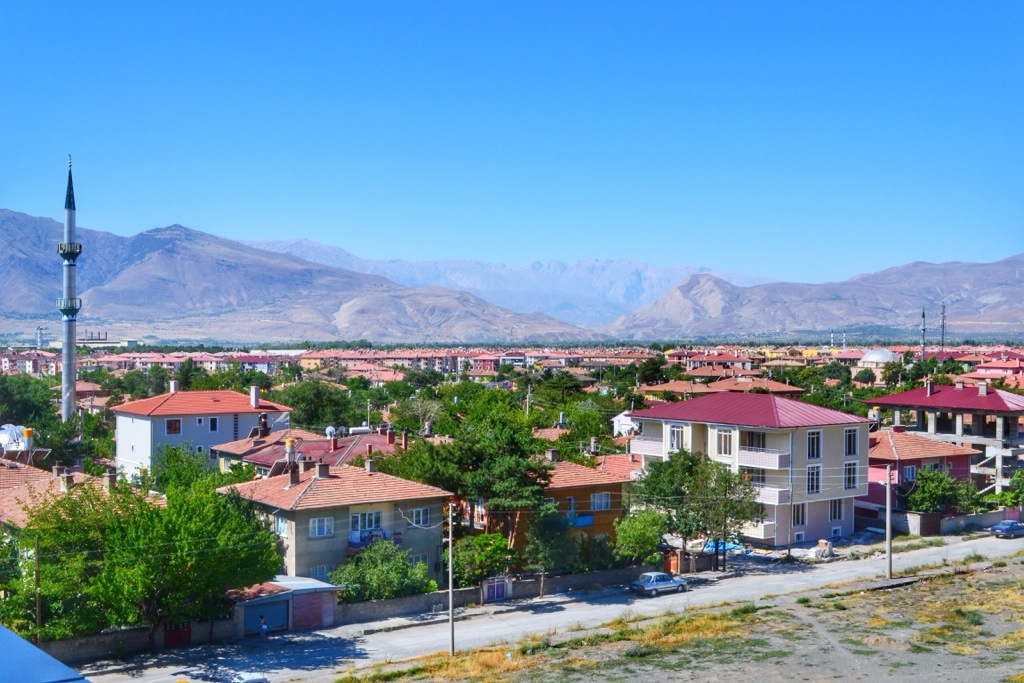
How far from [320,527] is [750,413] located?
19575 millimetres

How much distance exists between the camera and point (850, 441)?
45.1 metres

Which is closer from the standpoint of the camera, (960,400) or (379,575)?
(379,575)

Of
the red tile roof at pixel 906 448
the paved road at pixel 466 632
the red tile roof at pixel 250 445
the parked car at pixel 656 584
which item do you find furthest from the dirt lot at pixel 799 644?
the red tile roof at pixel 250 445

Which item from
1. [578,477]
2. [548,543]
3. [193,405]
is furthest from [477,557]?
[193,405]

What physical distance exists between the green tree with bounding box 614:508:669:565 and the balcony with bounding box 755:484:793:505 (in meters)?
6.01

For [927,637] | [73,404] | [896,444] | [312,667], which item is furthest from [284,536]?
[73,404]

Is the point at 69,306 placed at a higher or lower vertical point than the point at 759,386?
higher

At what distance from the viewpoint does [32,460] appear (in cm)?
5175

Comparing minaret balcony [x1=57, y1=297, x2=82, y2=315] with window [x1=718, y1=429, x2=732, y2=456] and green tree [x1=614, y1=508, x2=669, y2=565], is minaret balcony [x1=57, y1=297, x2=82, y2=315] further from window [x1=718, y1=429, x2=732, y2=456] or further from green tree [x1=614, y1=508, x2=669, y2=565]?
green tree [x1=614, y1=508, x2=669, y2=565]

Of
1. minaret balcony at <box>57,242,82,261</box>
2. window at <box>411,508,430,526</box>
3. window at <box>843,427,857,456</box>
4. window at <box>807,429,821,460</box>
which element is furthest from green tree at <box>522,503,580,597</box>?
minaret balcony at <box>57,242,82,261</box>

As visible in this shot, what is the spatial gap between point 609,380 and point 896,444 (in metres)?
80.1

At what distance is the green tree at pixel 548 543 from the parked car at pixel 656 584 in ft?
7.49

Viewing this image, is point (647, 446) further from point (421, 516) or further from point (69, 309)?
point (69, 309)

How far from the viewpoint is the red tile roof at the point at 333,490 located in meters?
32.3
